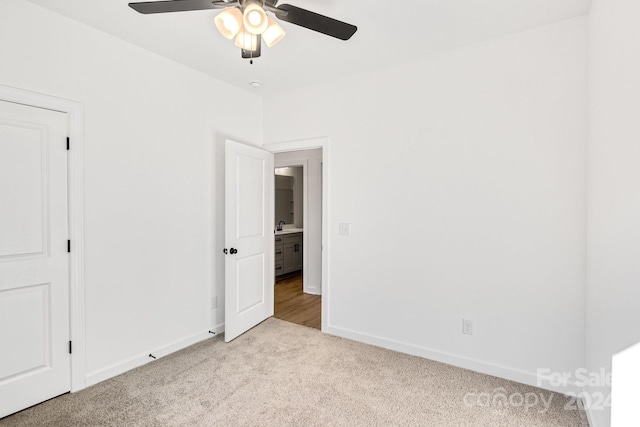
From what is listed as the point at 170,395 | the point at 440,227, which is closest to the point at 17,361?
the point at 170,395

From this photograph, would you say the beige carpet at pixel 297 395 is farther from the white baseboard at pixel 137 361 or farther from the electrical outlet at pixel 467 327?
the electrical outlet at pixel 467 327

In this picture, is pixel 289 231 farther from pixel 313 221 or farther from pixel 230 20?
pixel 230 20

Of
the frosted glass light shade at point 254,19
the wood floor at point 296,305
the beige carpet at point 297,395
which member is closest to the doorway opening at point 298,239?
the wood floor at point 296,305

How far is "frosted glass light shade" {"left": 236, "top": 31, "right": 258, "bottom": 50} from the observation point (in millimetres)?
1779

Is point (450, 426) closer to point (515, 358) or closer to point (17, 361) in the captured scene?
point (515, 358)

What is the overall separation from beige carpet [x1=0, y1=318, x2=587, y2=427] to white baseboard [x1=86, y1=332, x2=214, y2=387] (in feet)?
0.23

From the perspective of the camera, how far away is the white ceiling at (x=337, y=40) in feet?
6.68

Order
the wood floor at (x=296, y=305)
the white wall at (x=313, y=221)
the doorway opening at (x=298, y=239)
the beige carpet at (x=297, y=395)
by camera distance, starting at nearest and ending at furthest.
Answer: the beige carpet at (x=297, y=395) → the wood floor at (x=296, y=305) → the doorway opening at (x=298, y=239) → the white wall at (x=313, y=221)

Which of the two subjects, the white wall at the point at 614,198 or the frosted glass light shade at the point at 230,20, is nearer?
the white wall at the point at 614,198

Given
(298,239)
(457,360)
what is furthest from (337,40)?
(298,239)

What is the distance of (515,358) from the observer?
7.79ft

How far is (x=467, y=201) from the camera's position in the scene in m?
2.56

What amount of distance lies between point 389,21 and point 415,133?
0.95 m

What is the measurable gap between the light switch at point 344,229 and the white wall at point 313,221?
4.77 ft
